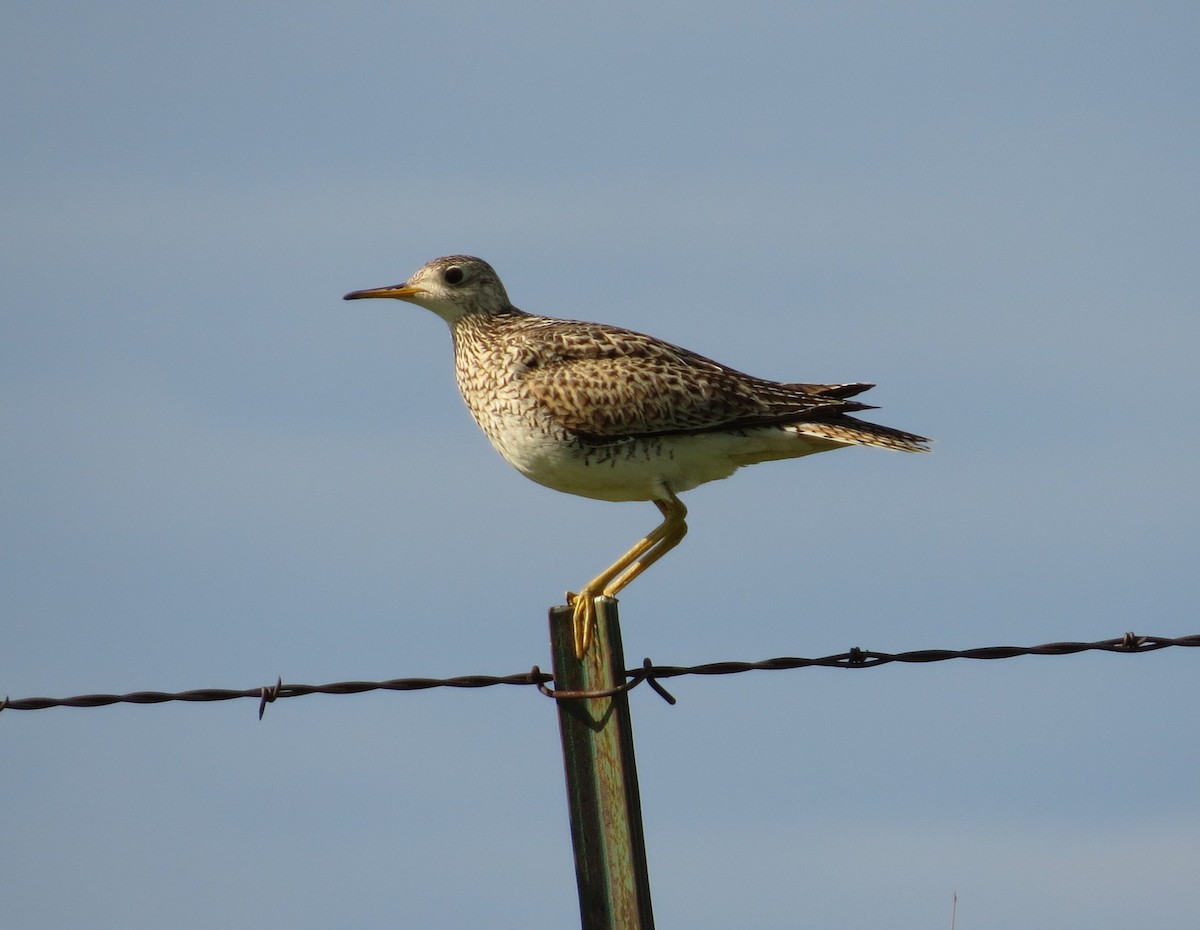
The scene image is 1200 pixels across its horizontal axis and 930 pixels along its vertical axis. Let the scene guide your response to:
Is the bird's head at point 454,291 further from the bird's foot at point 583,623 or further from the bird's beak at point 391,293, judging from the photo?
the bird's foot at point 583,623

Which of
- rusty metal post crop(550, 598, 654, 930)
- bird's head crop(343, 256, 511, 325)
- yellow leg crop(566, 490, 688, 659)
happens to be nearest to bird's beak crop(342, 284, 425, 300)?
bird's head crop(343, 256, 511, 325)

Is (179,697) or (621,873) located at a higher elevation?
(179,697)

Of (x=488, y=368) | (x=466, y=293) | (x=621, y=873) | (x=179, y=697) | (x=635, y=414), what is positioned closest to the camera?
(x=621, y=873)

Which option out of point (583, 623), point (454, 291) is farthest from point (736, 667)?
point (454, 291)

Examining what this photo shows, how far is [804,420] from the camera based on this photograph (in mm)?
12883

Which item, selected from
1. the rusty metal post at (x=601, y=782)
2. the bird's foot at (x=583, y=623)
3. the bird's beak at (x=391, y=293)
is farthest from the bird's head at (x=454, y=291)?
the rusty metal post at (x=601, y=782)

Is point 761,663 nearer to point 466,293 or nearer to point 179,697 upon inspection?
point 179,697

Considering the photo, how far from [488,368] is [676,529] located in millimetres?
2015

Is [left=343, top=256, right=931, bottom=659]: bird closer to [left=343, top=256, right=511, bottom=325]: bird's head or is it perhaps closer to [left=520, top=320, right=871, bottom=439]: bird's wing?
[left=520, top=320, right=871, bottom=439]: bird's wing

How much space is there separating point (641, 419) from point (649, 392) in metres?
0.32

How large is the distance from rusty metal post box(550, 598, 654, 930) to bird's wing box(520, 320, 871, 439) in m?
4.28

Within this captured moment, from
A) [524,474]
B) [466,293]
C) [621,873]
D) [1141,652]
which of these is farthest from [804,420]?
[621,873]

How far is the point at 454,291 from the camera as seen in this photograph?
14758mm

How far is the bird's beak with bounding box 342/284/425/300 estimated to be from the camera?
48.9 feet
